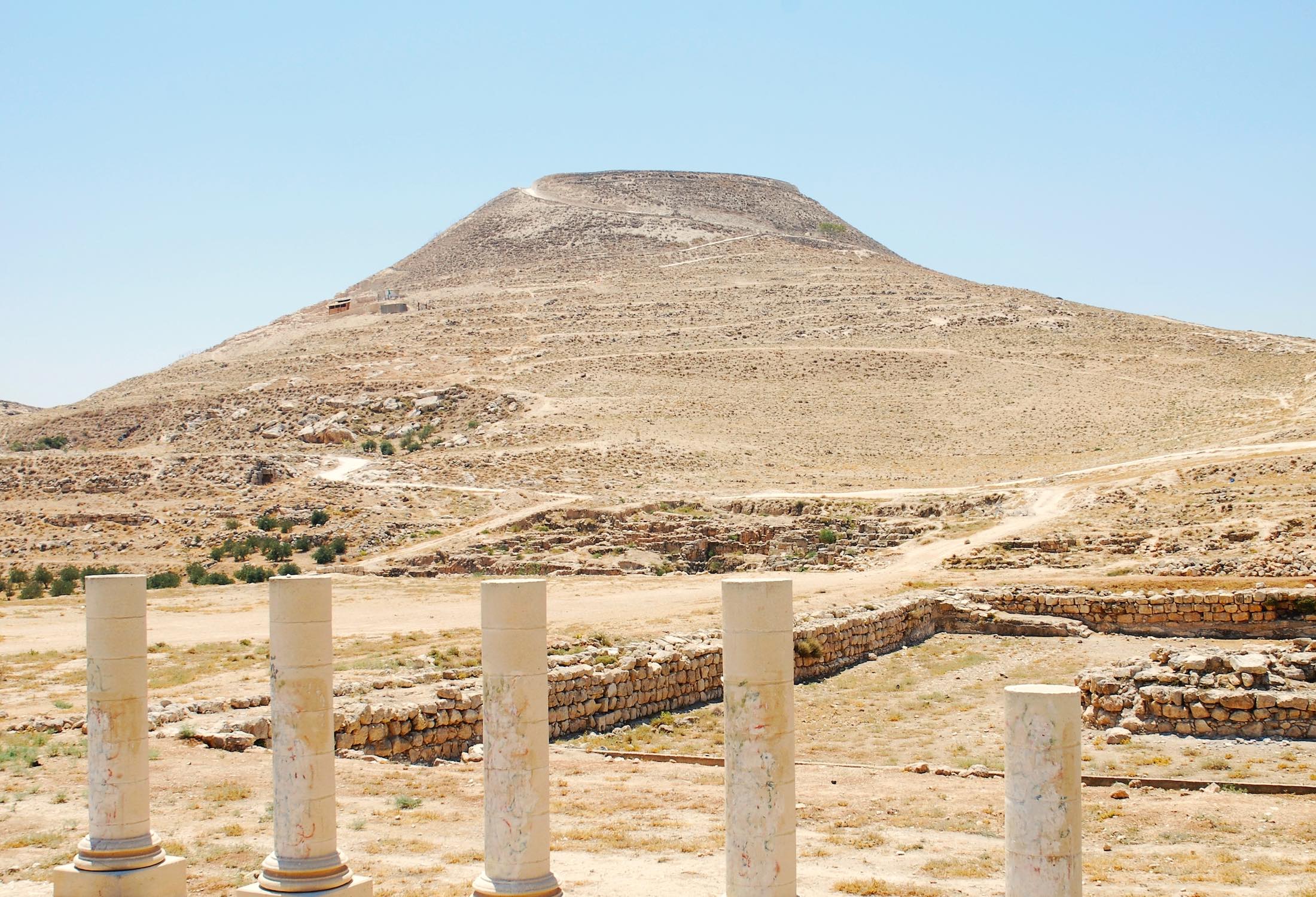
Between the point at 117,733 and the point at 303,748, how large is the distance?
6.11 ft

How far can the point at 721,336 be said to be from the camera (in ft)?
287

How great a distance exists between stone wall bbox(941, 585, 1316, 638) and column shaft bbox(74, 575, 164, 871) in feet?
62.8

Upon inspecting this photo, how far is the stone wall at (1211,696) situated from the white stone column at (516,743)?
898 cm

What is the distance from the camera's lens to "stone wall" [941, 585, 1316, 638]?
75.9 feet

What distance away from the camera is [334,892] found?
896 cm

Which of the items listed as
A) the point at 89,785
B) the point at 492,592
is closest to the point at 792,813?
the point at 492,592

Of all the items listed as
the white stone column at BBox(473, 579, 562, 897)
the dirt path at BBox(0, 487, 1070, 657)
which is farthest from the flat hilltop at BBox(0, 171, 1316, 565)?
the white stone column at BBox(473, 579, 562, 897)

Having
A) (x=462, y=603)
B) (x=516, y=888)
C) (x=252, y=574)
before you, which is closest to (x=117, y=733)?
(x=516, y=888)

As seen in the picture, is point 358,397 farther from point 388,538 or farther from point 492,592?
point 492,592

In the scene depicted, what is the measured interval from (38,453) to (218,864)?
6307cm

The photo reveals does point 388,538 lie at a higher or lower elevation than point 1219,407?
lower

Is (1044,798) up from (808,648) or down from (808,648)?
up

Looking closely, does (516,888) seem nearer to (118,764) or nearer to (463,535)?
(118,764)

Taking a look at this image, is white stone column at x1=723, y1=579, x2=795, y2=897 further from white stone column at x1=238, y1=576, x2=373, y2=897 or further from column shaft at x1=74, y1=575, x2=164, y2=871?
column shaft at x1=74, y1=575, x2=164, y2=871
